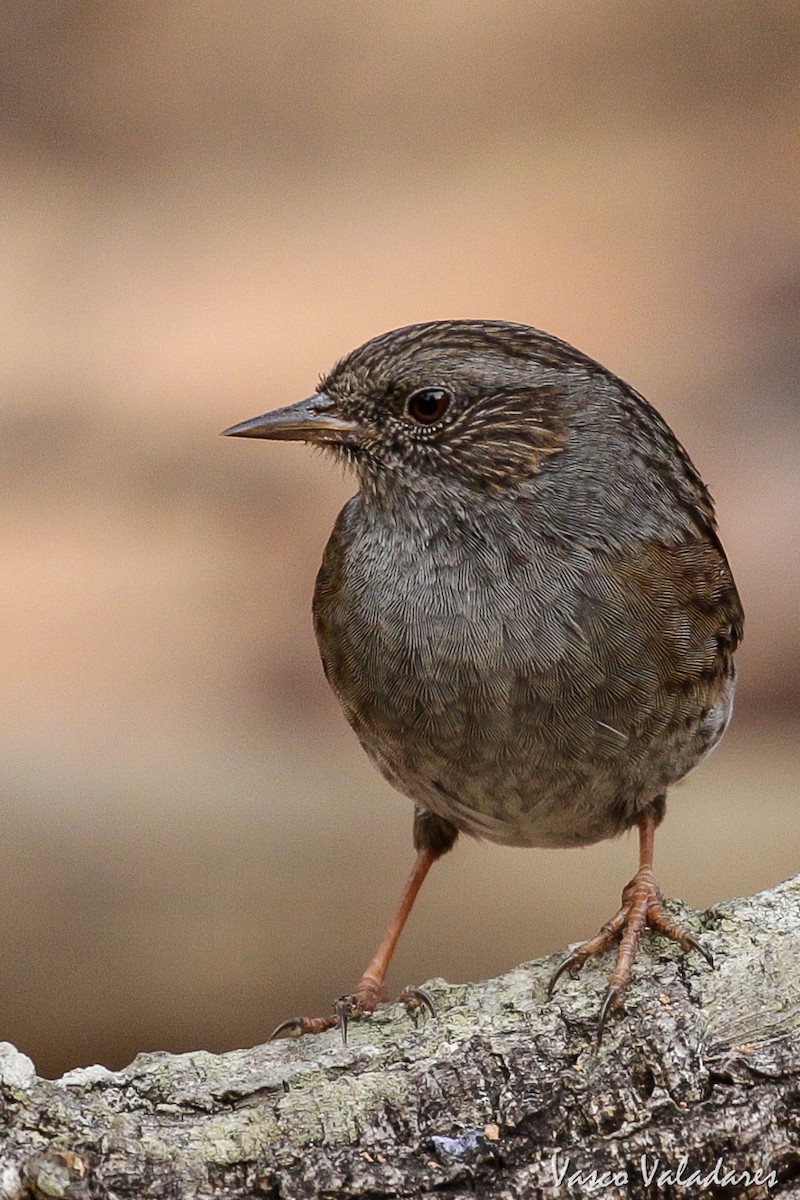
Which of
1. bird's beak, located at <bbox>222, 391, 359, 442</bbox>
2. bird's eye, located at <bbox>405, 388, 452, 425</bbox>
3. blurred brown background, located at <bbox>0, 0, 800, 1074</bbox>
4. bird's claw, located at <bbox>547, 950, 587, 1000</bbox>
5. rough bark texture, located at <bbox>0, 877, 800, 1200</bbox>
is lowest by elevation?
rough bark texture, located at <bbox>0, 877, 800, 1200</bbox>

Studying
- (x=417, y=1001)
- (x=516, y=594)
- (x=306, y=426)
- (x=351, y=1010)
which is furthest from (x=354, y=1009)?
(x=306, y=426)

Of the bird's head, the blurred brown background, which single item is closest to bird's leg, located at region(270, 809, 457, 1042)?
the bird's head

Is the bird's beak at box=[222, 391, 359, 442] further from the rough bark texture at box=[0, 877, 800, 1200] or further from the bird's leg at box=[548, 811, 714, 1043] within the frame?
the rough bark texture at box=[0, 877, 800, 1200]

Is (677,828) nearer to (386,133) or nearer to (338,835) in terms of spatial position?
(338,835)

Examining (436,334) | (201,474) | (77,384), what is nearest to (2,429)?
(77,384)

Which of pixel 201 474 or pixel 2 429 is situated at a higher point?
pixel 2 429

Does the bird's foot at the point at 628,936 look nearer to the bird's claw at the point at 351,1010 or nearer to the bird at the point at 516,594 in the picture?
the bird at the point at 516,594
